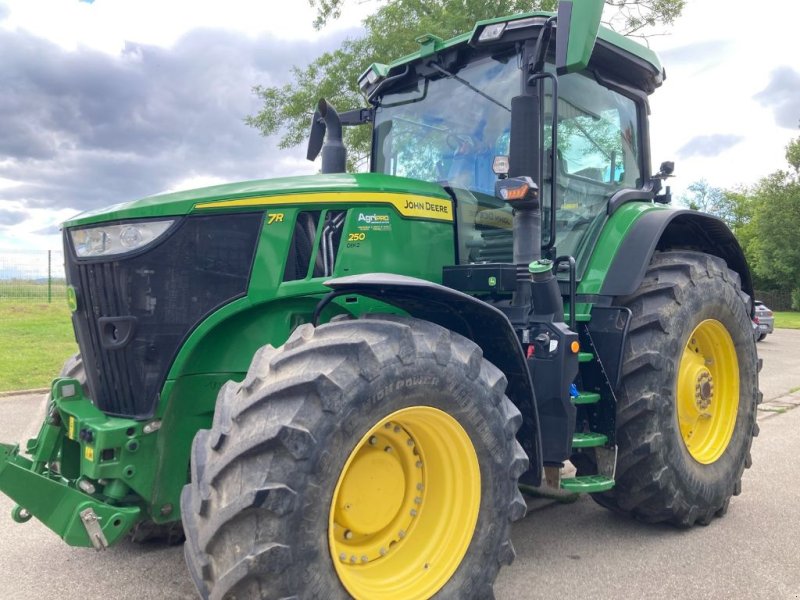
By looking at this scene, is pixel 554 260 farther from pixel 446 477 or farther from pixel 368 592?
pixel 368 592

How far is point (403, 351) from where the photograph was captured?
8.57 feet

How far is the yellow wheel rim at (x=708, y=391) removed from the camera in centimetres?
418

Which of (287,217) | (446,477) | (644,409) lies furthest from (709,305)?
(287,217)

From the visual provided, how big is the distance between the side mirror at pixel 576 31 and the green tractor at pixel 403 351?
19 millimetres

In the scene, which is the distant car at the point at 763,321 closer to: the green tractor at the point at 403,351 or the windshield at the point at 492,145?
the green tractor at the point at 403,351

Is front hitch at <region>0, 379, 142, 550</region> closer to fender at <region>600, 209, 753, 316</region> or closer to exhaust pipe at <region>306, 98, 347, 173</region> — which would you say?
exhaust pipe at <region>306, 98, 347, 173</region>

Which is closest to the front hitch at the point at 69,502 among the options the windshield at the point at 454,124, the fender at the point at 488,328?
the fender at the point at 488,328

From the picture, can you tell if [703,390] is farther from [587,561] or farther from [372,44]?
[372,44]

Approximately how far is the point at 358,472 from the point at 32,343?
11.5 meters

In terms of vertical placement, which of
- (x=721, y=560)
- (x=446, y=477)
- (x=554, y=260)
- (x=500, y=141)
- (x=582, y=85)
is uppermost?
(x=582, y=85)

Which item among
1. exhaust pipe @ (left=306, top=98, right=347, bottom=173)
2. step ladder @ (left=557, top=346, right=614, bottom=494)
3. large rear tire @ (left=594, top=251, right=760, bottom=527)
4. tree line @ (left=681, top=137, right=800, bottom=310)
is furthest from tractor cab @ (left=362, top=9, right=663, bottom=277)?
tree line @ (left=681, top=137, right=800, bottom=310)

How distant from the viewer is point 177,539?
372 centimetres

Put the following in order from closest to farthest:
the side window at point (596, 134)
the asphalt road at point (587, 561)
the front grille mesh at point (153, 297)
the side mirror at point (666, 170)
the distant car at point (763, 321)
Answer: the front grille mesh at point (153, 297), the asphalt road at point (587, 561), the side window at point (596, 134), the side mirror at point (666, 170), the distant car at point (763, 321)

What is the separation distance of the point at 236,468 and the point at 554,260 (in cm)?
221
